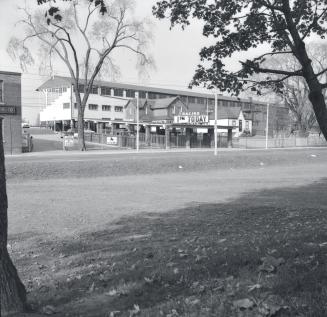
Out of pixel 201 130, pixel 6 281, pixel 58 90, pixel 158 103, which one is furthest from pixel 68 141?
pixel 6 281

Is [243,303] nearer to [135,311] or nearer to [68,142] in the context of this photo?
[135,311]

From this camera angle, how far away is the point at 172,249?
25.2 feet

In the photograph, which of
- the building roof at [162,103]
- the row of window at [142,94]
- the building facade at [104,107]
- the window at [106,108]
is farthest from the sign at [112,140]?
the row of window at [142,94]

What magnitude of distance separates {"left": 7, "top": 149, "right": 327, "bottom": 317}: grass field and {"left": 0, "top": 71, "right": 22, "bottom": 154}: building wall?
66.0ft

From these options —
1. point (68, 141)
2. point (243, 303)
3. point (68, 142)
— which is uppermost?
point (68, 141)

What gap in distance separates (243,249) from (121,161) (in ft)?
78.5

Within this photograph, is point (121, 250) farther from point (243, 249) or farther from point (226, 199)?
point (226, 199)

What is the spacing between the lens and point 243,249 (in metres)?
6.71

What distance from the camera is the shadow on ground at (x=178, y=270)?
4.32 m

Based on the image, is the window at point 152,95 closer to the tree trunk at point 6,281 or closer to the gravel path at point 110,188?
the gravel path at point 110,188

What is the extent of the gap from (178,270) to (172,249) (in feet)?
5.89

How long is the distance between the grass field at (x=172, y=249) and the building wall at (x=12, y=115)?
2012 centimetres

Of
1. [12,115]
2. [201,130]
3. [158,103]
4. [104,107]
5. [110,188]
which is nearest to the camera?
[110,188]

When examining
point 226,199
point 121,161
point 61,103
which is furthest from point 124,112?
point 226,199
